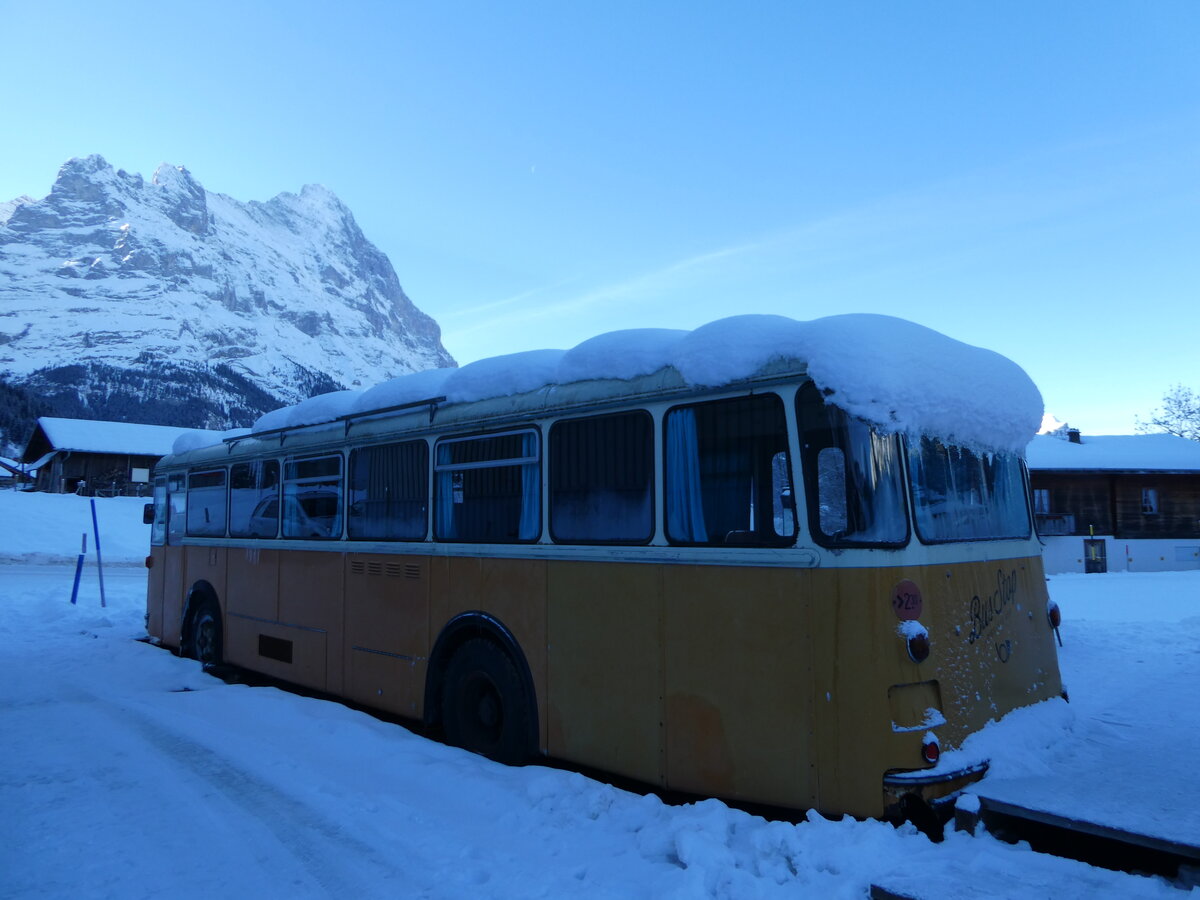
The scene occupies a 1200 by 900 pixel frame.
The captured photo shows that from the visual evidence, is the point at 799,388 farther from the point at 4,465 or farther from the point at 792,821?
the point at 4,465

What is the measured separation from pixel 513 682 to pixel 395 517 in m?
2.03

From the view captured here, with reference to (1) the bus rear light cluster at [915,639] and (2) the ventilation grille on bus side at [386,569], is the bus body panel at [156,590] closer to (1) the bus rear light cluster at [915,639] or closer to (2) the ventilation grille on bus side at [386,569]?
(2) the ventilation grille on bus side at [386,569]

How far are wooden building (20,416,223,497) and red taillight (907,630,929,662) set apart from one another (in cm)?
5825

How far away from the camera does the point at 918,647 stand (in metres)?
3.94

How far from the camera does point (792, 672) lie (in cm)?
415

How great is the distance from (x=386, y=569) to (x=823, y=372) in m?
4.41

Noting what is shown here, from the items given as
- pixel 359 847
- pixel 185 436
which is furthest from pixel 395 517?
pixel 185 436

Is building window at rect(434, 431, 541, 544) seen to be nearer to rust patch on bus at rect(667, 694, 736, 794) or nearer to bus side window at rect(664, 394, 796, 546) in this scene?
bus side window at rect(664, 394, 796, 546)

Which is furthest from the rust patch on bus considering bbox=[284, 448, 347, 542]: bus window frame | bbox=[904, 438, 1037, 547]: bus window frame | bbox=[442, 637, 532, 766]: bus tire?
bbox=[284, 448, 347, 542]: bus window frame

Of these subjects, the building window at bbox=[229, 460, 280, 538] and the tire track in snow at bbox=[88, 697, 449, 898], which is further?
the building window at bbox=[229, 460, 280, 538]

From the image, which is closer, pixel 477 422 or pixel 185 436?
pixel 477 422

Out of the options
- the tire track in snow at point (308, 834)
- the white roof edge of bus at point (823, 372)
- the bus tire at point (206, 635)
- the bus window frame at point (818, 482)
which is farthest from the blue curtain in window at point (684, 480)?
the bus tire at point (206, 635)

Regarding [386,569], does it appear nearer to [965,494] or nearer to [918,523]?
[918,523]

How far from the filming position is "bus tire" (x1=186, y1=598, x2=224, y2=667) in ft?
32.3
